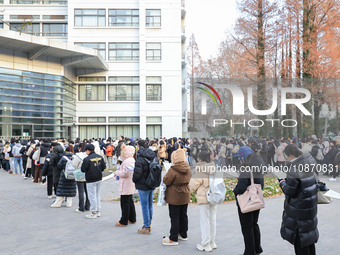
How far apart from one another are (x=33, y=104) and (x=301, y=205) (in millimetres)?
28481

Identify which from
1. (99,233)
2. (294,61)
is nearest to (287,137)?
(99,233)

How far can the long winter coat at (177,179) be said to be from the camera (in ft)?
20.6

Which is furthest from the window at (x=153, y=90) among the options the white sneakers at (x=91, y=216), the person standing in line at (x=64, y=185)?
the white sneakers at (x=91, y=216)

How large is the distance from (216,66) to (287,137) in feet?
29.2

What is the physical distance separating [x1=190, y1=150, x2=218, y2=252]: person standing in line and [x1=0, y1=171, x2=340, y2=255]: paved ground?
0.20 m

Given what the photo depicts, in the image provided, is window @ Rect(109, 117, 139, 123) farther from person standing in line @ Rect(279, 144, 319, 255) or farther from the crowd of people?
person standing in line @ Rect(279, 144, 319, 255)

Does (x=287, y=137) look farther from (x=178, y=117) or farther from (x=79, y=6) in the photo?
(x=79, y=6)

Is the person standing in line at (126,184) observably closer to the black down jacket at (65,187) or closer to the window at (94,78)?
the black down jacket at (65,187)

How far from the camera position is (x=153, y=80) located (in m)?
39.0

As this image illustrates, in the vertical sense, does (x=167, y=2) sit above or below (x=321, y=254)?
above

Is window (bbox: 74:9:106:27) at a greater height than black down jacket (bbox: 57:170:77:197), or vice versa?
window (bbox: 74:9:106:27)

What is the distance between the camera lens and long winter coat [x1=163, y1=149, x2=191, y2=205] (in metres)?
6.29

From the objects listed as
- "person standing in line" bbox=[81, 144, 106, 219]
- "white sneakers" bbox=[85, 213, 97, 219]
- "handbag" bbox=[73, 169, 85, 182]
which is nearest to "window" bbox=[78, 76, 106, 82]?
"handbag" bbox=[73, 169, 85, 182]

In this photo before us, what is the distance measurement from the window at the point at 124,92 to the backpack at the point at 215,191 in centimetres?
3364
